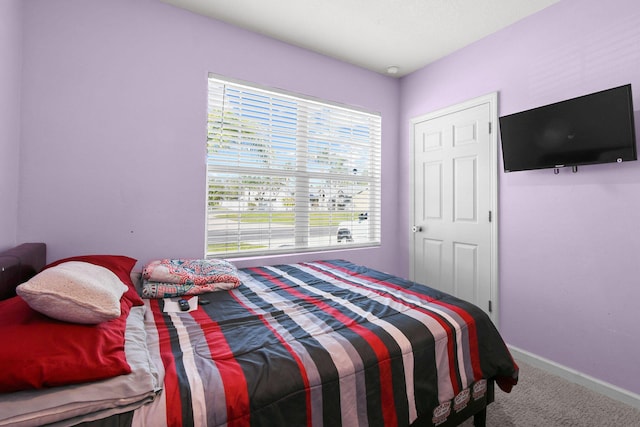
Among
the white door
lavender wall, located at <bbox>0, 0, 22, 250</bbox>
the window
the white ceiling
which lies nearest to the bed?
lavender wall, located at <bbox>0, 0, 22, 250</bbox>

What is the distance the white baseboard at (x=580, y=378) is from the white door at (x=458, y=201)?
34 cm

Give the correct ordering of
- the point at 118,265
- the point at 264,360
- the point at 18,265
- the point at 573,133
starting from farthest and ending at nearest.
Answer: the point at 573,133, the point at 118,265, the point at 18,265, the point at 264,360

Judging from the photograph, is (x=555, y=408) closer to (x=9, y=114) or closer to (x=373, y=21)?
(x=373, y=21)

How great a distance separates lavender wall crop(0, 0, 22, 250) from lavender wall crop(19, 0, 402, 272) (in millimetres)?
59

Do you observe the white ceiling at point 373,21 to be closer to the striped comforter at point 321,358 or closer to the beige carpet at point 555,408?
the striped comforter at point 321,358

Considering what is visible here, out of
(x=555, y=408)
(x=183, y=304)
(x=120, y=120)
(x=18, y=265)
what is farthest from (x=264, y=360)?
(x=120, y=120)

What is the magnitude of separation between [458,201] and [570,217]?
36.8 inches

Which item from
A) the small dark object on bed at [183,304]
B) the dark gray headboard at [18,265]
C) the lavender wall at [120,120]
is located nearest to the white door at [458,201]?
the lavender wall at [120,120]

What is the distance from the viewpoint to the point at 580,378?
2.16 meters

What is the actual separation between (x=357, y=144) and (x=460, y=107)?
1102 millimetres

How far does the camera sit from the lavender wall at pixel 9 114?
1683 millimetres

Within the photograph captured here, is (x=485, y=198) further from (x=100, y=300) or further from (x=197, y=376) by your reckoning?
(x=100, y=300)

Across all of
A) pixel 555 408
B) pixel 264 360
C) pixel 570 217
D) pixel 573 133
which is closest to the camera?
pixel 264 360

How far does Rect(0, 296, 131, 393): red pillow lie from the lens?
777mm
